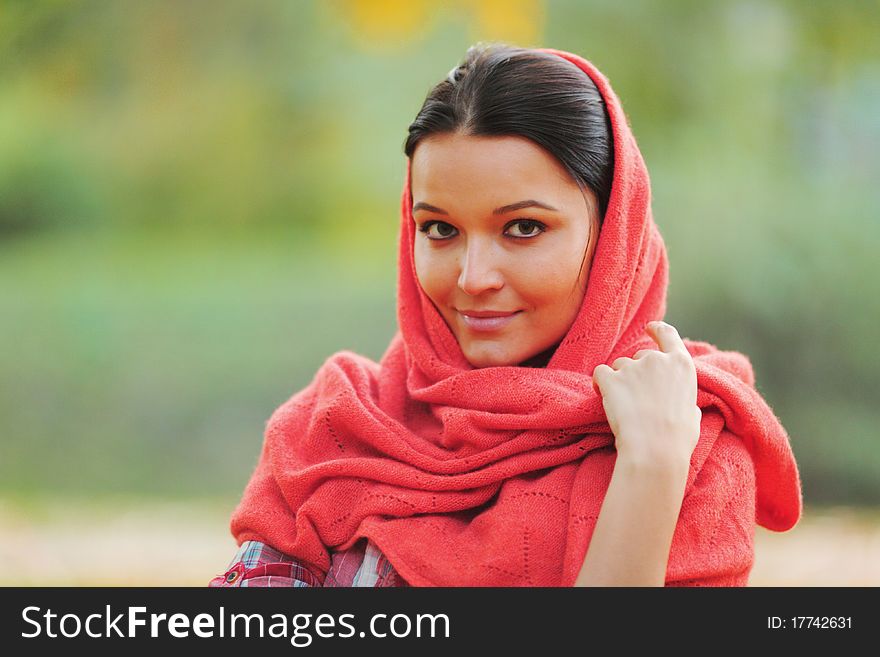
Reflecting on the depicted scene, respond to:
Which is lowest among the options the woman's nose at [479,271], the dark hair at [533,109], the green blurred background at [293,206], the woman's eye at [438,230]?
the woman's nose at [479,271]

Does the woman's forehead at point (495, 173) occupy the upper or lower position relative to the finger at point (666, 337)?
upper

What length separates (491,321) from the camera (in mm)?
1462

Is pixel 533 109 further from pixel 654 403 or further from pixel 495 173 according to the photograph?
pixel 654 403

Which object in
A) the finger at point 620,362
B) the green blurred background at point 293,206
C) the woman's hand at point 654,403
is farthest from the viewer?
the green blurred background at point 293,206

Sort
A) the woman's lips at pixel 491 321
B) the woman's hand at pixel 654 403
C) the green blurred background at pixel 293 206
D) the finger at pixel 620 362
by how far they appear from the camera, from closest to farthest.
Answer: the woman's hand at pixel 654 403
the finger at pixel 620 362
the woman's lips at pixel 491 321
the green blurred background at pixel 293 206

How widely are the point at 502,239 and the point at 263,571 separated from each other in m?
0.64

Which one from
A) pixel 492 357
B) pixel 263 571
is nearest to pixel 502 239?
pixel 492 357

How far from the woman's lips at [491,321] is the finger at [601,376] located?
0.18 metres

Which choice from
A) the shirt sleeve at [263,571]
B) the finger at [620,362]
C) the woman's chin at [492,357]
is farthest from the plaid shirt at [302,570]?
the finger at [620,362]

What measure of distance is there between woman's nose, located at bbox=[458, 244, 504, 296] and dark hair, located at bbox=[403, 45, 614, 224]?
6.9 inches

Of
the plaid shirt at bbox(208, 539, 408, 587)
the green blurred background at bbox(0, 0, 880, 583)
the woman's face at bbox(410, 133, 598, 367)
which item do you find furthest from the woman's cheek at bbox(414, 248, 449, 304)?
the green blurred background at bbox(0, 0, 880, 583)

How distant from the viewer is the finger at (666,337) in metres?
1.35

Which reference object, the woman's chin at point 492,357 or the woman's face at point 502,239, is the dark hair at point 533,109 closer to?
the woman's face at point 502,239

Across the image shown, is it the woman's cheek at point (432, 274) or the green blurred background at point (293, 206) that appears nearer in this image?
the woman's cheek at point (432, 274)
